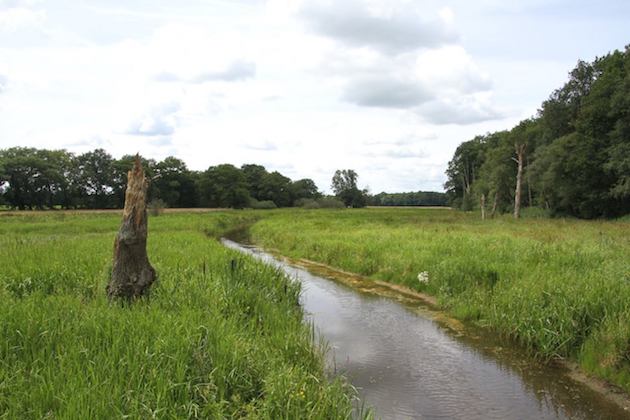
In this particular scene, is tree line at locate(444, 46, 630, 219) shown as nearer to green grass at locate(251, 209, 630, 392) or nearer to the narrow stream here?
green grass at locate(251, 209, 630, 392)

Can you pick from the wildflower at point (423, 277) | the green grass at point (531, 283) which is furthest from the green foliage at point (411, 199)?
the wildflower at point (423, 277)

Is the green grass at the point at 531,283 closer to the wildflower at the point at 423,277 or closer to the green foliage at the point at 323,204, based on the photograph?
the wildflower at the point at 423,277

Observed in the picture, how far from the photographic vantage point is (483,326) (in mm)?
11062

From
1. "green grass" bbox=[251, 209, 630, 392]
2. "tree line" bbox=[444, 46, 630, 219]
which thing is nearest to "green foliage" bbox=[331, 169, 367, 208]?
"tree line" bbox=[444, 46, 630, 219]

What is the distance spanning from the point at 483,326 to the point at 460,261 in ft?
13.2

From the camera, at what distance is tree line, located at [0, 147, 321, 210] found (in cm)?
8200

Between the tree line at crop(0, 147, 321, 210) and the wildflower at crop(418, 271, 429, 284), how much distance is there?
2444 inches

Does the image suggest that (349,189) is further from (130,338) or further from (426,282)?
(130,338)

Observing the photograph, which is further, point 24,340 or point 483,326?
point 483,326

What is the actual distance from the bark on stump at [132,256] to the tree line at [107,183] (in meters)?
64.9

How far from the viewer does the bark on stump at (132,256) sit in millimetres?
8477

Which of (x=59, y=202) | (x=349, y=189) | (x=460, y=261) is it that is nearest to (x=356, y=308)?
(x=460, y=261)

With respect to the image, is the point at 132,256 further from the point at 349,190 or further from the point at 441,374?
the point at 349,190

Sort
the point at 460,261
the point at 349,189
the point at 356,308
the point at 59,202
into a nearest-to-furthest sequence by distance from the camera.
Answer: the point at 356,308 < the point at 460,261 < the point at 59,202 < the point at 349,189
